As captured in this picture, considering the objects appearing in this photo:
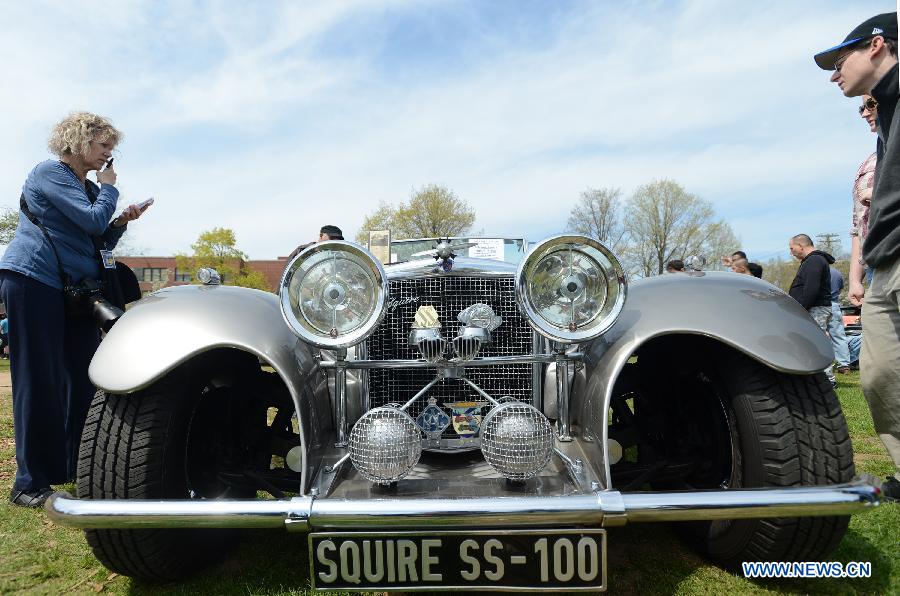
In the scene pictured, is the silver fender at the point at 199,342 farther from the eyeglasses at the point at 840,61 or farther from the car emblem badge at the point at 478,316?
the eyeglasses at the point at 840,61

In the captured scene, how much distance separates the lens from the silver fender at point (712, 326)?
6.37ft

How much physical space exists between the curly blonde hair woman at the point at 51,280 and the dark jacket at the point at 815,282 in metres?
6.83

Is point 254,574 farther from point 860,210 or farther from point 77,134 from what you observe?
point 860,210

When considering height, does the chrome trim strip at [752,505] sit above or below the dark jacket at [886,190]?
below

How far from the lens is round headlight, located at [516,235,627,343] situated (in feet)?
6.68

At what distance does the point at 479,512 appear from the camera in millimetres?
1600

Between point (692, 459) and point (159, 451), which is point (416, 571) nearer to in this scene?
point (159, 451)

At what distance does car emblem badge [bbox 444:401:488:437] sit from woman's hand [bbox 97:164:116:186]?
2338mm

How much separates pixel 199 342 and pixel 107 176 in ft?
6.00

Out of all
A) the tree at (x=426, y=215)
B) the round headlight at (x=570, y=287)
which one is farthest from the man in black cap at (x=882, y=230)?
Answer: the tree at (x=426, y=215)

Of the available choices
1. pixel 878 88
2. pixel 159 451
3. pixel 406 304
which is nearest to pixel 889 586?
pixel 878 88

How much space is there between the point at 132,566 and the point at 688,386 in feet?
7.69

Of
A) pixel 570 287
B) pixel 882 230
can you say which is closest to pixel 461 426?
pixel 570 287

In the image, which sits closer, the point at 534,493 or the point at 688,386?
the point at 534,493
